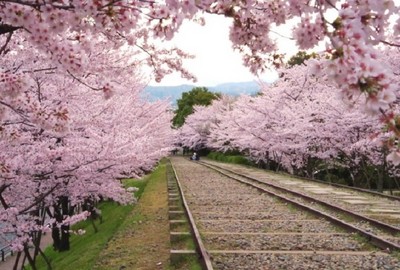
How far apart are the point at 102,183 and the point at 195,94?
8767cm

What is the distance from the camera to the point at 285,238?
10016 mm

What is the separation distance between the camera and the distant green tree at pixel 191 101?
9457 cm

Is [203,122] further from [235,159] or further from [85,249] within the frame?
[85,249]

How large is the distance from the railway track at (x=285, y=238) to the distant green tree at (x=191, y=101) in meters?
76.5

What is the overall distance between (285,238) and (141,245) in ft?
9.82

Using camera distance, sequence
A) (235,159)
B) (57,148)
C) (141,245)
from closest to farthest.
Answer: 1. (57,148)
2. (141,245)
3. (235,159)

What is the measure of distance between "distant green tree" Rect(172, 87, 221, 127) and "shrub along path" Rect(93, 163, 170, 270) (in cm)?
7639

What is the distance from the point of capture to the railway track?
8109mm

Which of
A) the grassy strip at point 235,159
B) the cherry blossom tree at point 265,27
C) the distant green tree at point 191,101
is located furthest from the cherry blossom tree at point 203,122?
the cherry blossom tree at point 265,27

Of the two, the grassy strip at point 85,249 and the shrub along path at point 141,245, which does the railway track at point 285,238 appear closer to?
the shrub along path at point 141,245

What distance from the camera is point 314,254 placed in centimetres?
861

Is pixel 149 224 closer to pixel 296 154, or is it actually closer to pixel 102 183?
pixel 102 183

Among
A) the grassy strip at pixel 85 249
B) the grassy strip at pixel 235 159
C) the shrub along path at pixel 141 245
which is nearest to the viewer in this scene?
the shrub along path at pixel 141 245

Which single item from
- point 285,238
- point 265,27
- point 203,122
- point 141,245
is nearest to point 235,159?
point 203,122
